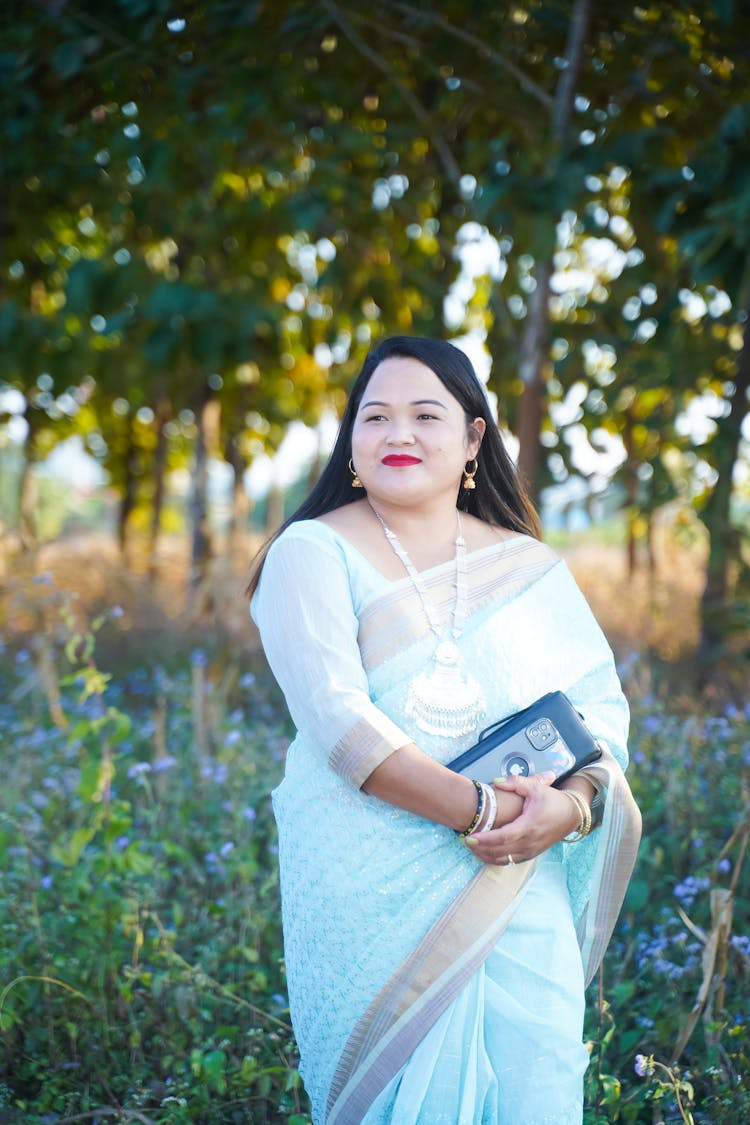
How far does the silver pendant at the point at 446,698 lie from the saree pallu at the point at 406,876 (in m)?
0.02

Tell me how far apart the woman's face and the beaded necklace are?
199mm

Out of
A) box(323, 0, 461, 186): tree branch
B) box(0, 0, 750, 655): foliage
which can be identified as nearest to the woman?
box(0, 0, 750, 655): foliage

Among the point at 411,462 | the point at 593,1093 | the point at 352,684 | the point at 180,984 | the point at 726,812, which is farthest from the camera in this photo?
the point at 726,812

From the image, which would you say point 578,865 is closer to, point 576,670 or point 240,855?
point 576,670

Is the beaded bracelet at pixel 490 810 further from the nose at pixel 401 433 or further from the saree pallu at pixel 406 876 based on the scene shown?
the nose at pixel 401 433

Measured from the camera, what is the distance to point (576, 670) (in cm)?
188

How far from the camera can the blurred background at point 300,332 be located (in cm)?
281

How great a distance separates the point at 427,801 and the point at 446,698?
19cm

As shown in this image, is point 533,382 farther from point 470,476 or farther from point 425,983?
point 425,983

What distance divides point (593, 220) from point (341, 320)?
1747mm

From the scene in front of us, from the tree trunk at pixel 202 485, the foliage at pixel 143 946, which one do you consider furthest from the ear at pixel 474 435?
the tree trunk at pixel 202 485

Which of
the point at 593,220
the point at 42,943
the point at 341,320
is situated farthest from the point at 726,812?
the point at 341,320

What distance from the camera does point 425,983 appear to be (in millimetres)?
1706

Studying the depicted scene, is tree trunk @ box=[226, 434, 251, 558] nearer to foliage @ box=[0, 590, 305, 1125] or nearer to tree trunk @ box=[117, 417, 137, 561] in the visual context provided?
tree trunk @ box=[117, 417, 137, 561]
